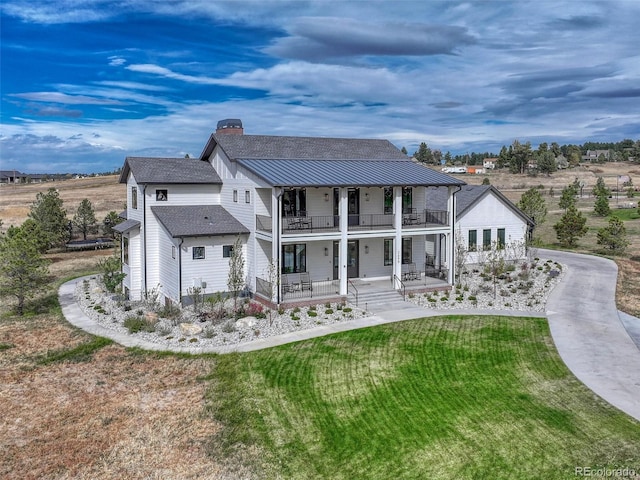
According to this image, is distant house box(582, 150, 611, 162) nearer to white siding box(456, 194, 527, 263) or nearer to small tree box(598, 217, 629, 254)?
small tree box(598, 217, 629, 254)

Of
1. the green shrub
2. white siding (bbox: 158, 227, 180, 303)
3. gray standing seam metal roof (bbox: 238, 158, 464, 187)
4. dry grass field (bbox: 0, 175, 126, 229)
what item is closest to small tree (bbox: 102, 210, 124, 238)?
dry grass field (bbox: 0, 175, 126, 229)

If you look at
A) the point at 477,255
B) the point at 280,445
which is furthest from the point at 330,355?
the point at 477,255

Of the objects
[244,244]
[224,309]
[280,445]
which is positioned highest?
[244,244]

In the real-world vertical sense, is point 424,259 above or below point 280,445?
above

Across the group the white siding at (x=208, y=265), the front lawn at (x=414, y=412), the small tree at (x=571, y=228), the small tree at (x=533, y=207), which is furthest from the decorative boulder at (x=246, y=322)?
the small tree at (x=533, y=207)

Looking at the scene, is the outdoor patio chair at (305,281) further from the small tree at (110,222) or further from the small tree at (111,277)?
the small tree at (110,222)

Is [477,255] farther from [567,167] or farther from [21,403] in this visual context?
[567,167]
